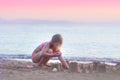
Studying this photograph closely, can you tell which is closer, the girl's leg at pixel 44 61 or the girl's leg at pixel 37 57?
the girl's leg at pixel 37 57

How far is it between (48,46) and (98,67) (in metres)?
1.35

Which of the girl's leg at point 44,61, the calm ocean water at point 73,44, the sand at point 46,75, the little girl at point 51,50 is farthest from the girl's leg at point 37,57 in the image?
the calm ocean water at point 73,44

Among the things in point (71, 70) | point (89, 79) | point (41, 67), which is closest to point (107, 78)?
point (89, 79)

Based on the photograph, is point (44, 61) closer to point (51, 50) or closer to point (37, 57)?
point (37, 57)

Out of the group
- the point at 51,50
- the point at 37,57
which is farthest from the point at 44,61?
the point at 51,50

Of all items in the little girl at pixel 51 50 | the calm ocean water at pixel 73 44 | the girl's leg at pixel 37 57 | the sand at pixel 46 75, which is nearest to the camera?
the sand at pixel 46 75

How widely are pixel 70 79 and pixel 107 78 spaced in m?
0.92

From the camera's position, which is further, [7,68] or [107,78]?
[7,68]

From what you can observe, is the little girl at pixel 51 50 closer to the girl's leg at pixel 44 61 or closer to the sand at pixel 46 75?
the girl's leg at pixel 44 61

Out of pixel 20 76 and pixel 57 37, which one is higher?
pixel 57 37

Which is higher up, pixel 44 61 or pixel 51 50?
pixel 51 50

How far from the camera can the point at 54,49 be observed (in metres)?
13.8

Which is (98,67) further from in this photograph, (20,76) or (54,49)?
(20,76)

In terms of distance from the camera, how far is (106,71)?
13695 millimetres
